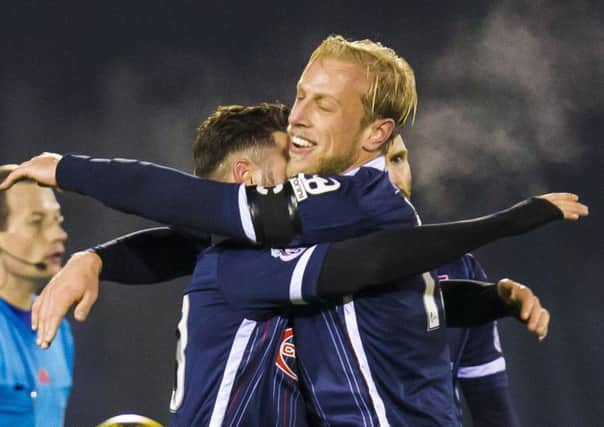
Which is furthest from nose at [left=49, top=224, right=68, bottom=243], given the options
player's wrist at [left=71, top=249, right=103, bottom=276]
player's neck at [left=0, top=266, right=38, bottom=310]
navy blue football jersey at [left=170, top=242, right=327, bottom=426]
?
navy blue football jersey at [left=170, top=242, right=327, bottom=426]

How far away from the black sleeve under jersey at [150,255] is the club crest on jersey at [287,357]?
1.08ft

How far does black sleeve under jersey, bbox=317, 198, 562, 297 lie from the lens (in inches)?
54.8

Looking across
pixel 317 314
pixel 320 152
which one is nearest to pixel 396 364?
pixel 317 314

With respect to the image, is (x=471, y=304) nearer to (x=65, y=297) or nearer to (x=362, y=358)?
(x=362, y=358)

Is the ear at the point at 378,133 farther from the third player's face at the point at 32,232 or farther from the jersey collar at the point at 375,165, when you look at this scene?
the third player's face at the point at 32,232

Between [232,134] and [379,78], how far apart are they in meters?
0.31

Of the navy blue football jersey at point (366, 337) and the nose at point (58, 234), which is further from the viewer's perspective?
the nose at point (58, 234)

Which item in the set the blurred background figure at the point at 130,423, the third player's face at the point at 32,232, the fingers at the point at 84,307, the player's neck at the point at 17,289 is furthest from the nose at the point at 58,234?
the fingers at the point at 84,307

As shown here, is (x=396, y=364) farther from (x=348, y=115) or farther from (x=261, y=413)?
(x=348, y=115)

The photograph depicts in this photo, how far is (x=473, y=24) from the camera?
10.4ft

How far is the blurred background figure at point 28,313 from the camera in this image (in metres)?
2.63

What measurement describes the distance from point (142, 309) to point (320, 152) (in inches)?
60.5

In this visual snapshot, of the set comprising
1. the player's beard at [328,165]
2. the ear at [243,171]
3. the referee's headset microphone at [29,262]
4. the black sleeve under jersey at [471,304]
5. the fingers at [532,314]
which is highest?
the referee's headset microphone at [29,262]

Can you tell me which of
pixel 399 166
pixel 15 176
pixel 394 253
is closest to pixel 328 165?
pixel 394 253
